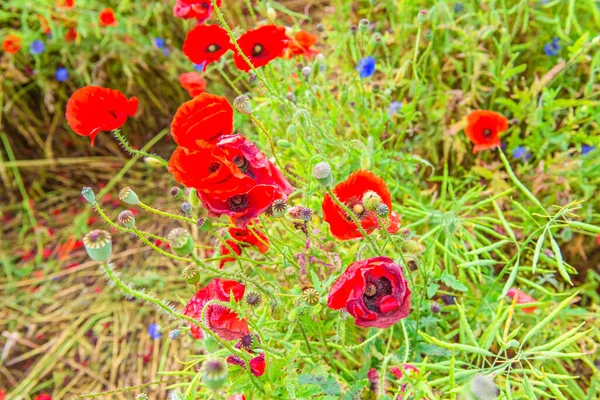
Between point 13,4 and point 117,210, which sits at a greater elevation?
point 13,4

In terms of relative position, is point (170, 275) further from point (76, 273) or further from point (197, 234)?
point (76, 273)

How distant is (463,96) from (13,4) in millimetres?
1976

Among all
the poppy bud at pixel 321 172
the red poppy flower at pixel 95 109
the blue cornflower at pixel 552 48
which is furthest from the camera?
the blue cornflower at pixel 552 48

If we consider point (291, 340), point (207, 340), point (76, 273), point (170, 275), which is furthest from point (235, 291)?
point (76, 273)

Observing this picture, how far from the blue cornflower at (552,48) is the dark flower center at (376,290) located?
3.85 feet

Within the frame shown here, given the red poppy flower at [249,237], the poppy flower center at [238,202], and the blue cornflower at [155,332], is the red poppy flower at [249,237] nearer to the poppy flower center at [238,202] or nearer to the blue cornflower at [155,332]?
the poppy flower center at [238,202]

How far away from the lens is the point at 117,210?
229cm

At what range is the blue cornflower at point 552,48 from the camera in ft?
5.01

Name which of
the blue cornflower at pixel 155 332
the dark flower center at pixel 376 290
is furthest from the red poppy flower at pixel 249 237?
the blue cornflower at pixel 155 332

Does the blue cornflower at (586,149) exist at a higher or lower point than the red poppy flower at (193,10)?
lower

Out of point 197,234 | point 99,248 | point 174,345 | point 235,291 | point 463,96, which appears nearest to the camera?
point 99,248

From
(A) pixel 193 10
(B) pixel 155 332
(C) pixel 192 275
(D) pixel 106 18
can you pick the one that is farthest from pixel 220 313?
(D) pixel 106 18

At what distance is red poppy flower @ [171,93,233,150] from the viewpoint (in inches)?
30.1

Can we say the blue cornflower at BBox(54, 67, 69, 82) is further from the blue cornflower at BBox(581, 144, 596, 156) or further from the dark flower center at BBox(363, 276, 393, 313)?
the blue cornflower at BBox(581, 144, 596, 156)
